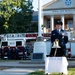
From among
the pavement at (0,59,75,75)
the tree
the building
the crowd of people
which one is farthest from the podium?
the building

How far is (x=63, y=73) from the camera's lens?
10656mm

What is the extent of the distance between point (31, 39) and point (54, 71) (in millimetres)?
44929

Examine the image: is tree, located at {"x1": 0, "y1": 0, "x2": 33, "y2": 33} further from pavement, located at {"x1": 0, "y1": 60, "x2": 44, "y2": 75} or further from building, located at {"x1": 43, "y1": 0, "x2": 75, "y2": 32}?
pavement, located at {"x1": 0, "y1": 60, "x2": 44, "y2": 75}

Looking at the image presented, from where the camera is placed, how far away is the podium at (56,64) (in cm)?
1059

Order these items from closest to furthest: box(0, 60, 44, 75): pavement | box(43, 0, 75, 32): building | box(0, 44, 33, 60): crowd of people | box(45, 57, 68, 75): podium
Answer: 1. box(45, 57, 68, 75): podium
2. box(0, 60, 44, 75): pavement
3. box(0, 44, 33, 60): crowd of people
4. box(43, 0, 75, 32): building

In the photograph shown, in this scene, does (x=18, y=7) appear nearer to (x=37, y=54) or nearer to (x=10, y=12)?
(x=10, y=12)

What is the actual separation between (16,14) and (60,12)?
12.4 m

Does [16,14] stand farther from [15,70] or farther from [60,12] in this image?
[15,70]

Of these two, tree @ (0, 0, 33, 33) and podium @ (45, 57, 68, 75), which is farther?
tree @ (0, 0, 33, 33)

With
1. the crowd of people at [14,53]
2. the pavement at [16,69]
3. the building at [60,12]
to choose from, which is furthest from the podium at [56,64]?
the building at [60,12]

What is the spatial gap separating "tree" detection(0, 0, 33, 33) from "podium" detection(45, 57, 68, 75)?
156ft

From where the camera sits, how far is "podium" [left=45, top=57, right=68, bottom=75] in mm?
10594

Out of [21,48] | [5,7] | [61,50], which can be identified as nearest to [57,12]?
[5,7]

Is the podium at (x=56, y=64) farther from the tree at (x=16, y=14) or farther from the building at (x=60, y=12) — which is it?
the building at (x=60, y=12)
